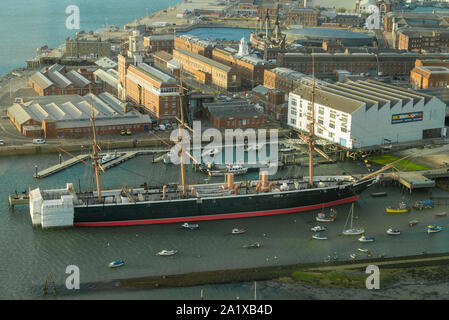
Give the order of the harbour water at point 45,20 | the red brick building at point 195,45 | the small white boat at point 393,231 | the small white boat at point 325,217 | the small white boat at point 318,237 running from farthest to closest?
the harbour water at point 45,20
the red brick building at point 195,45
the small white boat at point 325,217
the small white boat at point 393,231
the small white boat at point 318,237

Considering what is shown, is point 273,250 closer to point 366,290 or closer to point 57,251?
point 366,290

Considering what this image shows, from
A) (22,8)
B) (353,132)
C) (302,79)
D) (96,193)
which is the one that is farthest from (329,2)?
(96,193)

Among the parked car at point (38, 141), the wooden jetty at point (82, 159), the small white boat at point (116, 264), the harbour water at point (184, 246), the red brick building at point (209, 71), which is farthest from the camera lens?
the red brick building at point (209, 71)

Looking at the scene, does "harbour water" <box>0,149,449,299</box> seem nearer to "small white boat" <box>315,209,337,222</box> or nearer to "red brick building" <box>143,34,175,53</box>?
"small white boat" <box>315,209,337,222</box>

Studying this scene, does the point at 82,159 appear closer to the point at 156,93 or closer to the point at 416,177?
the point at 156,93

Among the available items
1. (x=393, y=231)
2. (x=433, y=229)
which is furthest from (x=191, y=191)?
(x=433, y=229)

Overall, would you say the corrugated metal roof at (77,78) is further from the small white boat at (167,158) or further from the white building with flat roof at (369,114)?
the white building with flat roof at (369,114)

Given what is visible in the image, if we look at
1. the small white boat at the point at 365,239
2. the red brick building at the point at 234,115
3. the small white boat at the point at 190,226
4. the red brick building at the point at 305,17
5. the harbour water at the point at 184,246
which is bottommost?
the harbour water at the point at 184,246

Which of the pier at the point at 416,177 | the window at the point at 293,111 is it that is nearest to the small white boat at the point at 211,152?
the window at the point at 293,111
